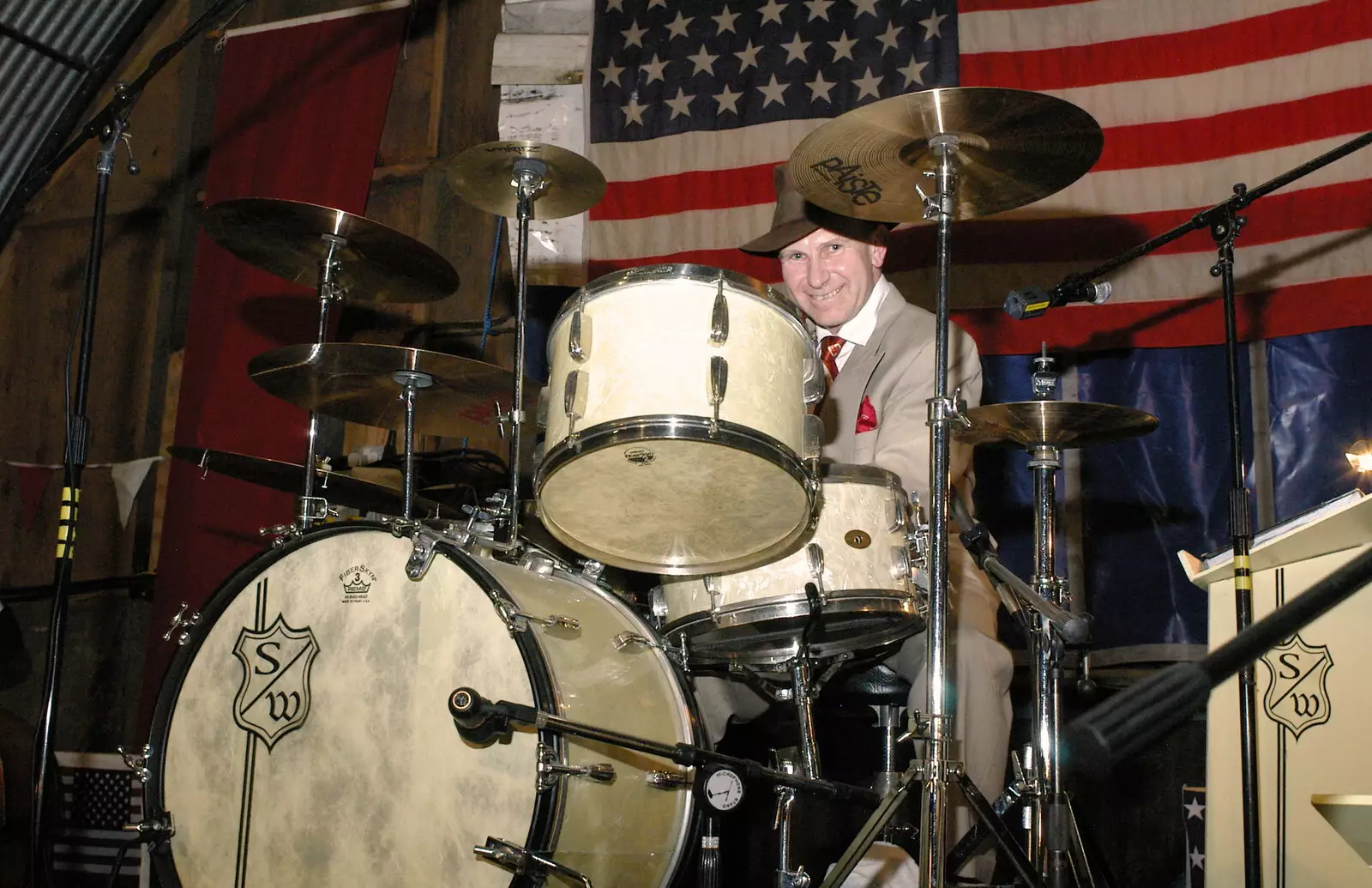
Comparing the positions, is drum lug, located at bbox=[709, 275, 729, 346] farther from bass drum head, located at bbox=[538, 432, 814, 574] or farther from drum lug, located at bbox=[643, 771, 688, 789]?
drum lug, located at bbox=[643, 771, 688, 789]

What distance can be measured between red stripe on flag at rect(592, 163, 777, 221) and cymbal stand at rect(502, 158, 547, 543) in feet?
5.19

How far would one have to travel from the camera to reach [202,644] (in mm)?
2488

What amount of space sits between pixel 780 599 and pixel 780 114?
265cm

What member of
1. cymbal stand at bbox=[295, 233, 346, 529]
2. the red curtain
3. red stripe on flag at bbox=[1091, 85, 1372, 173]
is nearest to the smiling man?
red stripe on flag at bbox=[1091, 85, 1372, 173]

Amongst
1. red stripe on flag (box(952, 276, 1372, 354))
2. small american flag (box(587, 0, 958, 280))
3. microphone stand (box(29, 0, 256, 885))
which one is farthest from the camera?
small american flag (box(587, 0, 958, 280))

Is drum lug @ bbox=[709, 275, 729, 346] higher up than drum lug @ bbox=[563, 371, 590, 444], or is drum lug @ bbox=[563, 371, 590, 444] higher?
drum lug @ bbox=[709, 275, 729, 346]

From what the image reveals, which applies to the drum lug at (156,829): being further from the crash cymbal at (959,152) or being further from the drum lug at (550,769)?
the crash cymbal at (959,152)

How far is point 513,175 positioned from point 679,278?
2.94 ft

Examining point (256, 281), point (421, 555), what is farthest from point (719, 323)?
point (256, 281)

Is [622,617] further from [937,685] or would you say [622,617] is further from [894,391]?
[894,391]

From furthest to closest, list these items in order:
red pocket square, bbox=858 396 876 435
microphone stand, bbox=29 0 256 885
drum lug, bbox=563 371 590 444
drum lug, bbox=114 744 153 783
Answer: red pocket square, bbox=858 396 876 435 < microphone stand, bbox=29 0 256 885 < drum lug, bbox=114 744 153 783 < drum lug, bbox=563 371 590 444

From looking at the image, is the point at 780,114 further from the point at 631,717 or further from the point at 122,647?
the point at 122,647

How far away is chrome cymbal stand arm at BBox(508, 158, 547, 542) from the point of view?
259cm

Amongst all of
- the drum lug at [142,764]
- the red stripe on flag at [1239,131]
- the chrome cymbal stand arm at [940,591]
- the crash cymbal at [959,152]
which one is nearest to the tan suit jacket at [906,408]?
the crash cymbal at [959,152]
